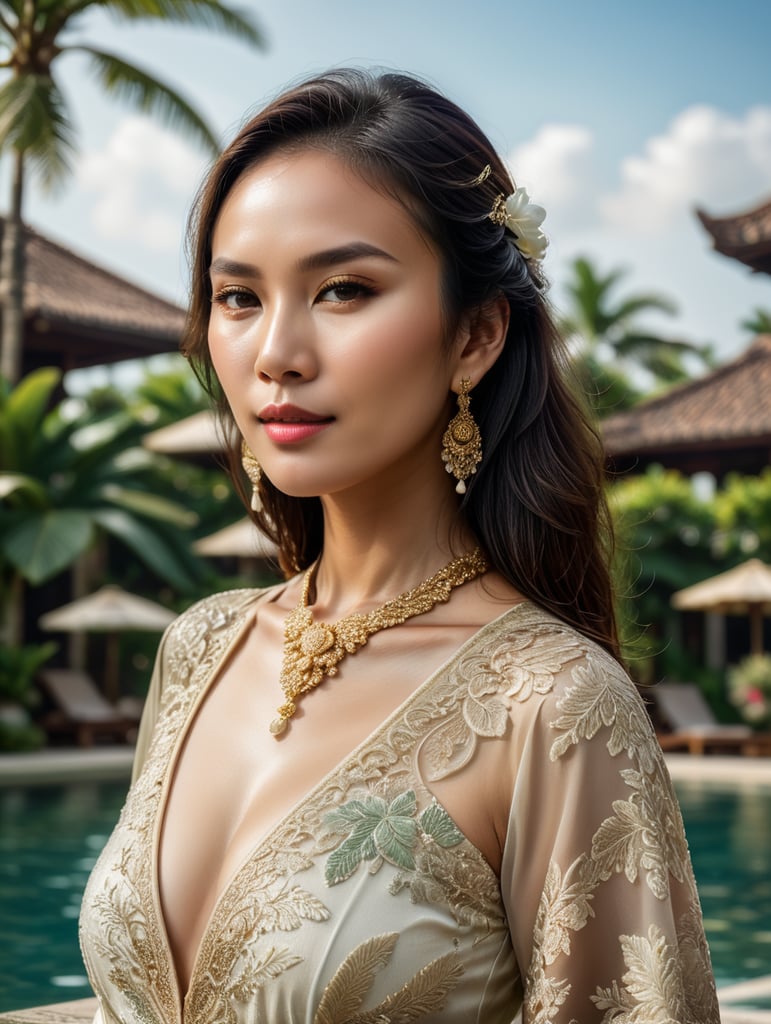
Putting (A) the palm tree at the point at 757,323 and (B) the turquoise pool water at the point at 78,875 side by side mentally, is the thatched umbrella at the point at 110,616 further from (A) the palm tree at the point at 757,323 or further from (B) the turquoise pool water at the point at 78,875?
(A) the palm tree at the point at 757,323

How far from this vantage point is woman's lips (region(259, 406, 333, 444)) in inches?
63.0

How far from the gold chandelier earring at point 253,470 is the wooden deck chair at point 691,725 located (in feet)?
44.0

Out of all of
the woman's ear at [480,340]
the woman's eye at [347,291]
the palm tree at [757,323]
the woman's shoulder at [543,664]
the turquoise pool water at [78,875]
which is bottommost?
the turquoise pool water at [78,875]

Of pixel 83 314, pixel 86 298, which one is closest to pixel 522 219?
pixel 83 314

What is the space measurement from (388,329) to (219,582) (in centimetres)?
1683

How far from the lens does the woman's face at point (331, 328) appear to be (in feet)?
5.21

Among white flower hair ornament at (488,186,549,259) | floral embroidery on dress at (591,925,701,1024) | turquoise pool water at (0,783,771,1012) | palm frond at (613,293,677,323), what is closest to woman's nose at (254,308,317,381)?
white flower hair ornament at (488,186,549,259)

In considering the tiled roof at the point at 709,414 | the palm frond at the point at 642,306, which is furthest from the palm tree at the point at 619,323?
the tiled roof at the point at 709,414

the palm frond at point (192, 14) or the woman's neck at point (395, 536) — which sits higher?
the palm frond at point (192, 14)

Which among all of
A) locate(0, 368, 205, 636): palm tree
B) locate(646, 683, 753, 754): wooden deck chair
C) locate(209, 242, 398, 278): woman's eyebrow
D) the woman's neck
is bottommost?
locate(646, 683, 753, 754): wooden deck chair

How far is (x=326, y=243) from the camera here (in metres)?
1.59

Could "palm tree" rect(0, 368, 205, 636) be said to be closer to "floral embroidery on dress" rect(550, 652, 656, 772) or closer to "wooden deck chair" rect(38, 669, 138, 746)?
"wooden deck chair" rect(38, 669, 138, 746)

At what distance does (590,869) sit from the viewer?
1469mm

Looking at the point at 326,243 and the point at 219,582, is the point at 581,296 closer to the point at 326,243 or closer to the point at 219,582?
the point at 219,582
